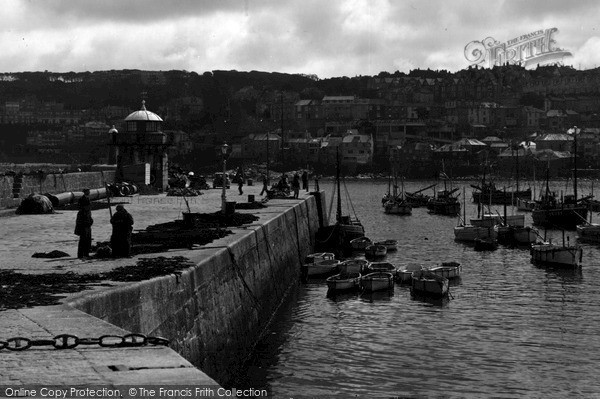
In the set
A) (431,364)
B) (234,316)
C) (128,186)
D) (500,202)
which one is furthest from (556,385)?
(500,202)

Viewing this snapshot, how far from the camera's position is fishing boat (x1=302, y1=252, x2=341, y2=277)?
41.3 m

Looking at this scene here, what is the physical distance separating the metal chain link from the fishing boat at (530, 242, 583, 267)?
125 feet

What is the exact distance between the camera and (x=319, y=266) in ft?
136

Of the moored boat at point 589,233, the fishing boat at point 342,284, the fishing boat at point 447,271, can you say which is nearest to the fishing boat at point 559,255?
the fishing boat at point 447,271

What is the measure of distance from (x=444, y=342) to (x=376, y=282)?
947 cm

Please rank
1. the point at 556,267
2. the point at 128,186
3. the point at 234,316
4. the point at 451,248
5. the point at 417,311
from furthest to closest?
1. the point at 451,248
2. the point at 128,186
3. the point at 556,267
4. the point at 417,311
5. the point at 234,316

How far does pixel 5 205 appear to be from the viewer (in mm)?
37344

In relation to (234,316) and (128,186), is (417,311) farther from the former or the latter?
(128,186)

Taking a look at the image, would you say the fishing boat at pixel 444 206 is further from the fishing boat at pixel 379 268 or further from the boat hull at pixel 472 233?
the fishing boat at pixel 379 268

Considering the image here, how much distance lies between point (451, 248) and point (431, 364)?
36481mm

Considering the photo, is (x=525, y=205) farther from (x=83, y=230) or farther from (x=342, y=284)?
(x=83, y=230)

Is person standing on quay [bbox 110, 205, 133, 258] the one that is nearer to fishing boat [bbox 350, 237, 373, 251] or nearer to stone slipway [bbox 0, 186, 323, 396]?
stone slipway [bbox 0, 186, 323, 396]

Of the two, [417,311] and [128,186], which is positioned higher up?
[128,186]

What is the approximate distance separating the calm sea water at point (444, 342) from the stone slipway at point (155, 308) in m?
1.27
